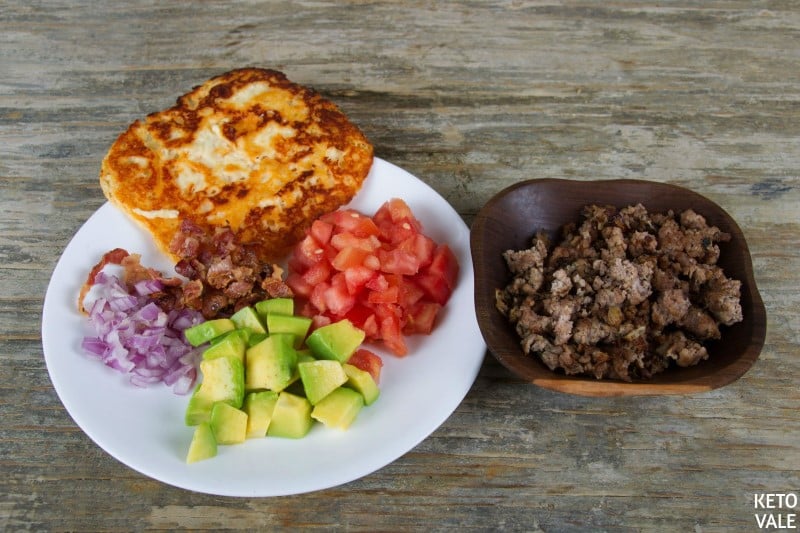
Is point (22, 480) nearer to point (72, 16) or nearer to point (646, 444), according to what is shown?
point (646, 444)

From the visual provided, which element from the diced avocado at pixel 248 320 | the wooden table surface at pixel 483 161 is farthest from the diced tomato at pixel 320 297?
the wooden table surface at pixel 483 161

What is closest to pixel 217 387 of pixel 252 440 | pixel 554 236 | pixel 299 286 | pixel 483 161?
pixel 252 440

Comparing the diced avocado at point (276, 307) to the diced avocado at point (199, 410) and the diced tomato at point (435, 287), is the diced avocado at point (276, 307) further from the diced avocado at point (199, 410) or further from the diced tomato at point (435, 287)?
the diced tomato at point (435, 287)

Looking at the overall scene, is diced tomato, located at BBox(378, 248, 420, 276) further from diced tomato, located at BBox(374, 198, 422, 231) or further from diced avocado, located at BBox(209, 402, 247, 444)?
diced avocado, located at BBox(209, 402, 247, 444)

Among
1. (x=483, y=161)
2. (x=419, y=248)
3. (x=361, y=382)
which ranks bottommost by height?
(x=483, y=161)

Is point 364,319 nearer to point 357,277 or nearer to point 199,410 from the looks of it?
point 357,277
